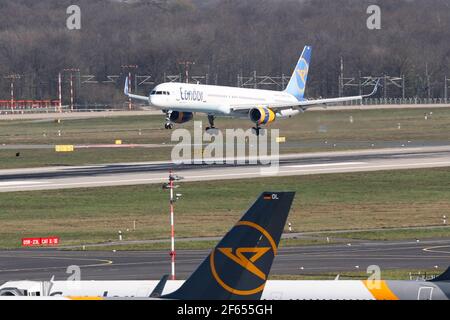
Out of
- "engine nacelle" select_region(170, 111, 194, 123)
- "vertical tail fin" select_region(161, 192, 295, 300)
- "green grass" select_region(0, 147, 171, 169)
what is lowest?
"vertical tail fin" select_region(161, 192, 295, 300)

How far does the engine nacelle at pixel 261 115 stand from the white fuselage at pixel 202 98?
316cm

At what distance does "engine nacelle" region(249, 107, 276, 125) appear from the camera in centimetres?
14650

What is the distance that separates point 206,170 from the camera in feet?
390

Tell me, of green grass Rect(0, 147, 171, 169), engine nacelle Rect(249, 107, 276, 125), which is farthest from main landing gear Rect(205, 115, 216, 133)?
green grass Rect(0, 147, 171, 169)

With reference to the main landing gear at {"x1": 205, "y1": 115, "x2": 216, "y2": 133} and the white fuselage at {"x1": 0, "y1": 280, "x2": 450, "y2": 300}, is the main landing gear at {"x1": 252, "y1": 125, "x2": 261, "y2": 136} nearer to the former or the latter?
the main landing gear at {"x1": 205, "y1": 115, "x2": 216, "y2": 133}

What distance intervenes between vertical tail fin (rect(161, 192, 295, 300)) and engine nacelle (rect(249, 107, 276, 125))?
113608 mm

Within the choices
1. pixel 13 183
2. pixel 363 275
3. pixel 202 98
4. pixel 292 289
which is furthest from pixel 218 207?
pixel 202 98

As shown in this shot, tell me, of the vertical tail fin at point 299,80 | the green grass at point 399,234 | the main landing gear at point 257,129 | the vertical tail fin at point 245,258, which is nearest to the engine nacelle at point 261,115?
the main landing gear at point 257,129

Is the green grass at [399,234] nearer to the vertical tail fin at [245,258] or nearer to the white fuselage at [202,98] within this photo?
the vertical tail fin at [245,258]

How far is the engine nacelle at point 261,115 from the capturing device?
14650 cm

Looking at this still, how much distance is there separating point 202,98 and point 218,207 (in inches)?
2087

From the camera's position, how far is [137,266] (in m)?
67.5

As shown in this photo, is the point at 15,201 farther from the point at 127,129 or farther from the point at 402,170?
the point at 127,129
